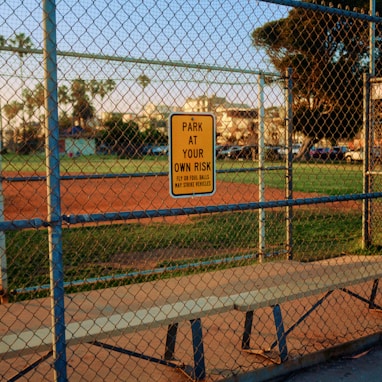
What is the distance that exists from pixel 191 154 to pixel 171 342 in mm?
1385

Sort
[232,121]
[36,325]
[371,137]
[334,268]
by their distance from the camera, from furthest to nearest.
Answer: [371,137], [232,121], [334,268], [36,325]

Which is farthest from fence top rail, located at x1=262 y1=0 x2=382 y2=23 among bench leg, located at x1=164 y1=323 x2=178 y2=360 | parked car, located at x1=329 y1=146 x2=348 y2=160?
parked car, located at x1=329 y1=146 x2=348 y2=160

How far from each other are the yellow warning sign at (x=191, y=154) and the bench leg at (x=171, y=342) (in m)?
1.05

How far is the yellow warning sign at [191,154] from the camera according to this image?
3.36 metres

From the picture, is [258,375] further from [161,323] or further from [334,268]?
[334,268]

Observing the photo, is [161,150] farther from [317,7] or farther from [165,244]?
[165,244]

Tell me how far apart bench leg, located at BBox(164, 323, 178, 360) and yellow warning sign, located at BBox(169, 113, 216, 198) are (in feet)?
3.46

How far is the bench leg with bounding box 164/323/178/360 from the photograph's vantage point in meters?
3.92

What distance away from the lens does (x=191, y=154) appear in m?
3.44

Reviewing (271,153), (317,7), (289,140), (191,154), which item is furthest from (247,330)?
(271,153)

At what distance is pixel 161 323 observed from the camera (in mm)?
3615

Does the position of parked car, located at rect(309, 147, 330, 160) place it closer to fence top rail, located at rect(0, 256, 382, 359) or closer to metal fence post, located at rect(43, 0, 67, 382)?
fence top rail, located at rect(0, 256, 382, 359)

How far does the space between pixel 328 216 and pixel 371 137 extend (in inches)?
164

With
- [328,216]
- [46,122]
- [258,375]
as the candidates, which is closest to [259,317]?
[258,375]
